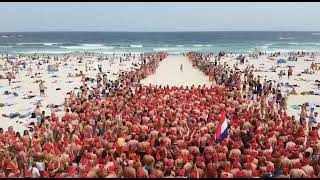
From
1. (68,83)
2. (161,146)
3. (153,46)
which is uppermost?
(161,146)

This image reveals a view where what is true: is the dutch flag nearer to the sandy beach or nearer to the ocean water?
the sandy beach

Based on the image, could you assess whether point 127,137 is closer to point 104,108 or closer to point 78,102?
point 104,108

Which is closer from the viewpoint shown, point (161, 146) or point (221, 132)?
point (161, 146)

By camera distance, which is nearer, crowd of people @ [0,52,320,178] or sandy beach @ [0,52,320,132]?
crowd of people @ [0,52,320,178]

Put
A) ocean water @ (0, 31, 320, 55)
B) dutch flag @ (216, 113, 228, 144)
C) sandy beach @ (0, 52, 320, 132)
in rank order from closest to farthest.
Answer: dutch flag @ (216, 113, 228, 144)
sandy beach @ (0, 52, 320, 132)
ocean water @ (0, 31, 320, 55)

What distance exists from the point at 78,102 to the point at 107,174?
11337 millimetres

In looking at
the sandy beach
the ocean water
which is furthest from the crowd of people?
the ocean water

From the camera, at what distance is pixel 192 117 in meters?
16.7

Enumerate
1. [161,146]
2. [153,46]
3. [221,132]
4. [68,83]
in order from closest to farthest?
[161,146]
[221,132]
[68,83]
[153,46]

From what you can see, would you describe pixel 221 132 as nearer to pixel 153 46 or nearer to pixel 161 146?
pixel 161 146

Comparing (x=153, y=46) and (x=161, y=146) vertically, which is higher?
(x=161, y=146)

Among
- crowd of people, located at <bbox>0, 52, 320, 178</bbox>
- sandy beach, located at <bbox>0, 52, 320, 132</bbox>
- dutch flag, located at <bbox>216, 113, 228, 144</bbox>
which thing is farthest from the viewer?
sandy beach, located at <bbox>0, 52, 320, 132</bbox>

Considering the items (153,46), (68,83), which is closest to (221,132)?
(68,83)

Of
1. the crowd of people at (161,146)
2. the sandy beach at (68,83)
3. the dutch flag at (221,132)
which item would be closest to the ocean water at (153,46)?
the sandy beach at (68,83)
